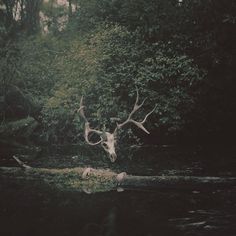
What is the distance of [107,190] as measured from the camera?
14.2m

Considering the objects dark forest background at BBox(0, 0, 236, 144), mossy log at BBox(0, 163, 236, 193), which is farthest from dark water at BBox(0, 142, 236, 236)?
dark forest background at BBox(0, 0, 236, 144)

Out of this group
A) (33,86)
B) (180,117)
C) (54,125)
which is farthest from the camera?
(33,86)

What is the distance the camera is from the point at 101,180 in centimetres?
1531

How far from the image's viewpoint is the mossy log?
558 inches

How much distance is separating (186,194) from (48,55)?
1786cm

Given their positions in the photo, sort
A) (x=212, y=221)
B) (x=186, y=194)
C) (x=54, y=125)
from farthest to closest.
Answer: (x=54, y=125), (x=186, y=194), (x=212, y=221)

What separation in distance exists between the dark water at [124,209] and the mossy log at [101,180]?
1.28 feet

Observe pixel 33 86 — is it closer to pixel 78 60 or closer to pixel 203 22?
pixel 78 60

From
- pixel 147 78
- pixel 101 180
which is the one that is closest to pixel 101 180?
pixel 101 180

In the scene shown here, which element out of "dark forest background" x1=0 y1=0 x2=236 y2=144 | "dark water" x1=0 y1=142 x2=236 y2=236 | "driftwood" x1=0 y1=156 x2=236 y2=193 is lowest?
"dark water" x1=0 y1=142 x2=236 y2=236

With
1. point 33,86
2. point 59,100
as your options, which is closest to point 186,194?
point 59,100

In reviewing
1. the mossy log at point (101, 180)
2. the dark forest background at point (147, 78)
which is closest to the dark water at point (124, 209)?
the mossy log at point (101, 180)

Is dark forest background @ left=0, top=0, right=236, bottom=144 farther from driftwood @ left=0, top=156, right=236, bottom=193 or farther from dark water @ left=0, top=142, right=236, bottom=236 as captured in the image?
driftwood @ left=0, top=156, right=236, bottom=193

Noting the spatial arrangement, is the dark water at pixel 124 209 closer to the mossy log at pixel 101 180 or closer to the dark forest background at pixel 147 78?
the mossy log at pixel 101 180
